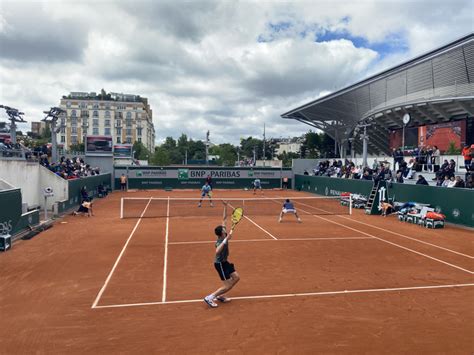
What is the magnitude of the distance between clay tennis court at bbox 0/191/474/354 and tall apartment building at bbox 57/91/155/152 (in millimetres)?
106352

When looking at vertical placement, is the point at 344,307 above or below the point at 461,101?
below

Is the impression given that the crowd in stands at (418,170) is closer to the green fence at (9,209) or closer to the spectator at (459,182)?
the spectator at (459,182)

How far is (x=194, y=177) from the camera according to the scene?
4666 centimetres

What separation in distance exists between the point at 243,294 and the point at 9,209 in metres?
12.0

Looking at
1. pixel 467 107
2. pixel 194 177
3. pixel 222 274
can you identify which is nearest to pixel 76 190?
pixel 194 177

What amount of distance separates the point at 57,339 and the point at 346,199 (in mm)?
26914

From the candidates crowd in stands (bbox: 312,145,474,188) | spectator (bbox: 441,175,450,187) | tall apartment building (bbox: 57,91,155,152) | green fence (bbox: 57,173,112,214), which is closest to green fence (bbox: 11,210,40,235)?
green fence (bbox: 57,173,112,214)

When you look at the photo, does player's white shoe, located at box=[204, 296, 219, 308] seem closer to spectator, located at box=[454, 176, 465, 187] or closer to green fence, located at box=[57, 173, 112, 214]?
green fence, located at box=[57, 173, 112, 214]

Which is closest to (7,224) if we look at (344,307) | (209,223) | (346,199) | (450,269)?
(209,223)

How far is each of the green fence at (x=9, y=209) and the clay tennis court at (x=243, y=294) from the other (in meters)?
1.08

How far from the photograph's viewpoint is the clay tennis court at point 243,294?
642 centimetres

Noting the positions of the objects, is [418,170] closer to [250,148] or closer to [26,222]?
[26,222]

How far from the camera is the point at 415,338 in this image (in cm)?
652

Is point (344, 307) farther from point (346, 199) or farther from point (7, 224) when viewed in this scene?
point (346, 199)
